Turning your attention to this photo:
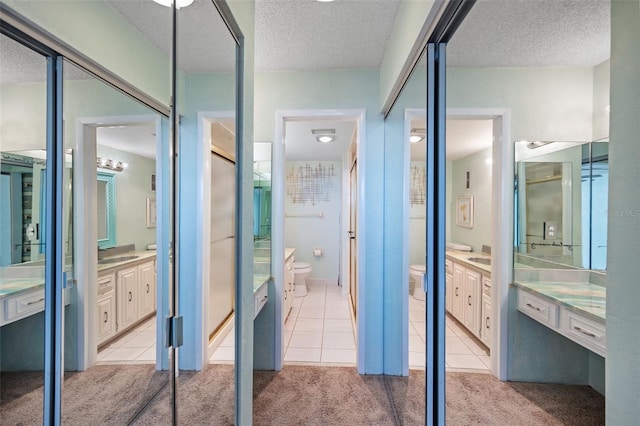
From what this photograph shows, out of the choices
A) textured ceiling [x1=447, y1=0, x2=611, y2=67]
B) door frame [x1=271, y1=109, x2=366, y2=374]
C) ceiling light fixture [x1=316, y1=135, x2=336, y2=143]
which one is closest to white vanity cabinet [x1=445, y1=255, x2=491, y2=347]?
textured ceiling [x1=447, y1=0, x2=611, y2=67]

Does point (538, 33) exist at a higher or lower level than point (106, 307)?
higher

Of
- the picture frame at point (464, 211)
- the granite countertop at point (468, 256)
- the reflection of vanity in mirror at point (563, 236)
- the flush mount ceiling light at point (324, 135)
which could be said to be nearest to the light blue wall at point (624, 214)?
the reflection of vanity in mirror at point (563, 236)

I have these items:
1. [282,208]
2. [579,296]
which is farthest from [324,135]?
[579,296]

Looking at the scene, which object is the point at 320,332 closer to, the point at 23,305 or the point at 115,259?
the point at 115,259

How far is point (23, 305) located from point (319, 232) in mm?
5208

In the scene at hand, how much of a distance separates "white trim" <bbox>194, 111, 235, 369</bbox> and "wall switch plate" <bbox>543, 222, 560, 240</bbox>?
0.94m

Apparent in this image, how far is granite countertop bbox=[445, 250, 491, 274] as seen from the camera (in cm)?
85

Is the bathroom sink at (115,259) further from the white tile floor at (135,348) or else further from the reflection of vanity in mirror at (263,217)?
the reflection of vanity in mirror at (263,217)

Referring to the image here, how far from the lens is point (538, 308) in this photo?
66 cm

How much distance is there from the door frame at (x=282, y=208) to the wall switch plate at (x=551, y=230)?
177 cm

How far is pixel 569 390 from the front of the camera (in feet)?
1.81

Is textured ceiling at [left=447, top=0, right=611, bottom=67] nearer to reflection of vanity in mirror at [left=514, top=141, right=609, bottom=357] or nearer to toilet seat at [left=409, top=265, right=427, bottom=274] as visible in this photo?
reflection of vanity in mirror at [left=514, top=141, right=609, bottom=357]

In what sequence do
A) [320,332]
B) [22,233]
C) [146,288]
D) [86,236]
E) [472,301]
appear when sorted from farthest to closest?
[320,332] < [472,301] < [146,288] < [86,236] < [22,233]

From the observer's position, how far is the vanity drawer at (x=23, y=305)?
33 cm
